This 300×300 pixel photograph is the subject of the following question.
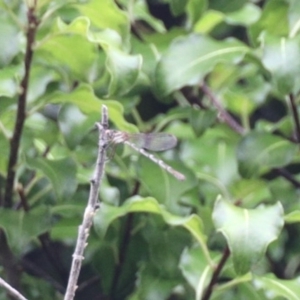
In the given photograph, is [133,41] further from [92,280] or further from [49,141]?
[92,280]

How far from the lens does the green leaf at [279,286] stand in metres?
1.29

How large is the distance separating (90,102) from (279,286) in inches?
18.3

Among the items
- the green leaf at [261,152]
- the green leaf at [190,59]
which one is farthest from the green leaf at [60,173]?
the green leaf at [261,152]

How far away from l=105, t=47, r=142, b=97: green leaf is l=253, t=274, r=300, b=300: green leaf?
1.34 feet

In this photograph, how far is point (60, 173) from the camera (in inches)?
54.7

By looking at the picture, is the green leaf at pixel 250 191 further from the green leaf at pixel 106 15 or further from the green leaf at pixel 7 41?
the green leaf at pixel 7 41

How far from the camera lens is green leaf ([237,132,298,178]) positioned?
1.55 metres

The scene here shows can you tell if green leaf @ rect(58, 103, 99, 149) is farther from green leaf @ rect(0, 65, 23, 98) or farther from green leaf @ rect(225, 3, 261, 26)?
green leaf @ rect(225, 3, 261, 26)

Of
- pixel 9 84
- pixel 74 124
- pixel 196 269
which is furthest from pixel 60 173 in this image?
pixel 196 269

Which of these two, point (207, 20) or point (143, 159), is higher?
point (207, 20)

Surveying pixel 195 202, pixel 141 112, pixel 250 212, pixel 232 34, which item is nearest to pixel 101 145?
pixel 250 212

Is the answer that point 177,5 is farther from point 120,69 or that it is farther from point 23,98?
point 23,98

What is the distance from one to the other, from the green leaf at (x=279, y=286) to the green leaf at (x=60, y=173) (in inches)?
14.7

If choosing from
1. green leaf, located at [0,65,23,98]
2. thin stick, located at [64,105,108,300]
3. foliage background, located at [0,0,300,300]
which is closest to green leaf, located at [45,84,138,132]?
foliage background, located at [0,0,300,300]
